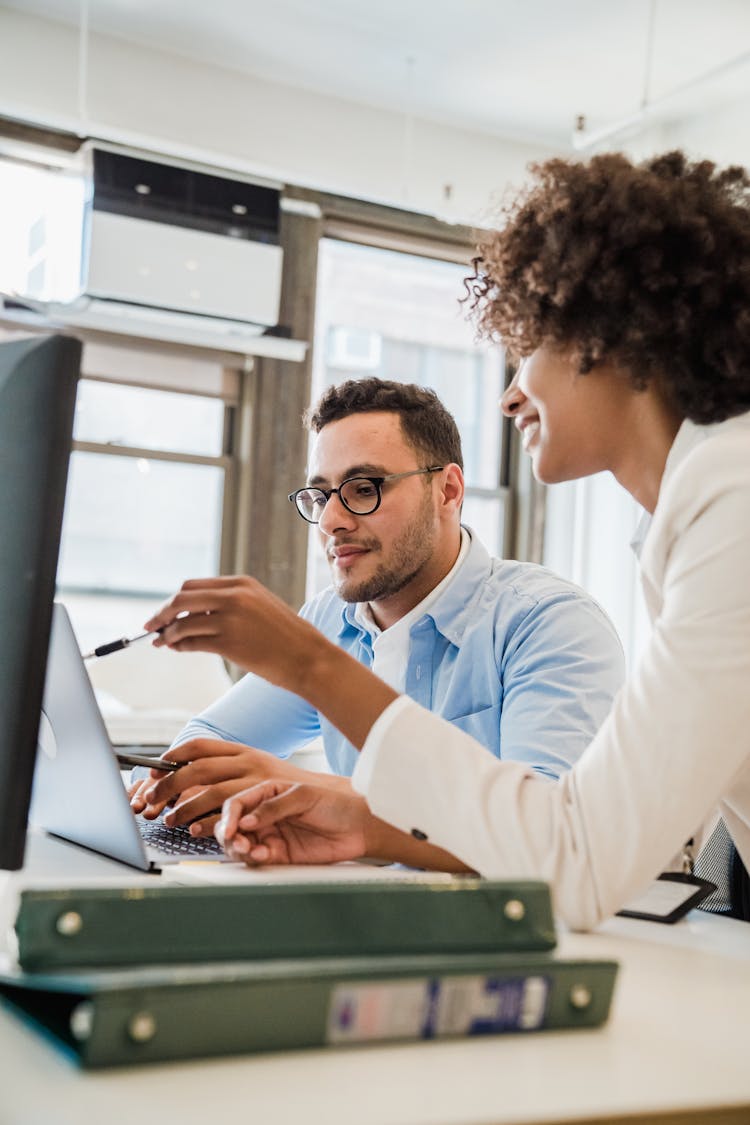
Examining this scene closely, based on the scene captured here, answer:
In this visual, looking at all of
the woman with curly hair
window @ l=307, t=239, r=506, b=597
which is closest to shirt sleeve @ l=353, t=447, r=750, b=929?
the woman with curly hair

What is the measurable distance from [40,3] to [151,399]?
1430 millimetres

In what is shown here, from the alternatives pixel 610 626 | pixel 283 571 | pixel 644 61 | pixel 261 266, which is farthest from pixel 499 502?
pixel 610 626

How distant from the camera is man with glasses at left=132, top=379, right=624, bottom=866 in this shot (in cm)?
144

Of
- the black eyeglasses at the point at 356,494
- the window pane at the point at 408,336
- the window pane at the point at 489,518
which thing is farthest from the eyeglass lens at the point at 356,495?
the window pane at the point at 489,518

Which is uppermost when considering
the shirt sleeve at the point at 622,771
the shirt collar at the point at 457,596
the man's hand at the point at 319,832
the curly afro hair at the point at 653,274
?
the curly afro hair at the point at 653,274

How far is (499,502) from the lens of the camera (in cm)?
545

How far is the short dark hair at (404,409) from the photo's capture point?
2.05 meters

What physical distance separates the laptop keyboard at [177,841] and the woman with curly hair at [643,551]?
3.5 inches

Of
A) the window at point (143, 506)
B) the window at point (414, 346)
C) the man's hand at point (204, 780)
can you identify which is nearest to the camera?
the man's hand at point (204, 780)

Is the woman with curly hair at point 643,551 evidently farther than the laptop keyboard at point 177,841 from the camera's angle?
No

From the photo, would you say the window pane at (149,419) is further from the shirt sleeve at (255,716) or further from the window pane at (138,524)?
the shirt sleeve at (255,716)

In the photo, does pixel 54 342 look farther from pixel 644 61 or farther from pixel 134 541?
pixel 644 61

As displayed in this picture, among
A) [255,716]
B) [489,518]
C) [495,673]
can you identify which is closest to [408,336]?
[489,518]

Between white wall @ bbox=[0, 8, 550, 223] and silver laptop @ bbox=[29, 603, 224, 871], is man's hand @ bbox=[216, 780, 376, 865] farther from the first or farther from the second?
white wall @ bbox=[0, 8, 550, 223]
